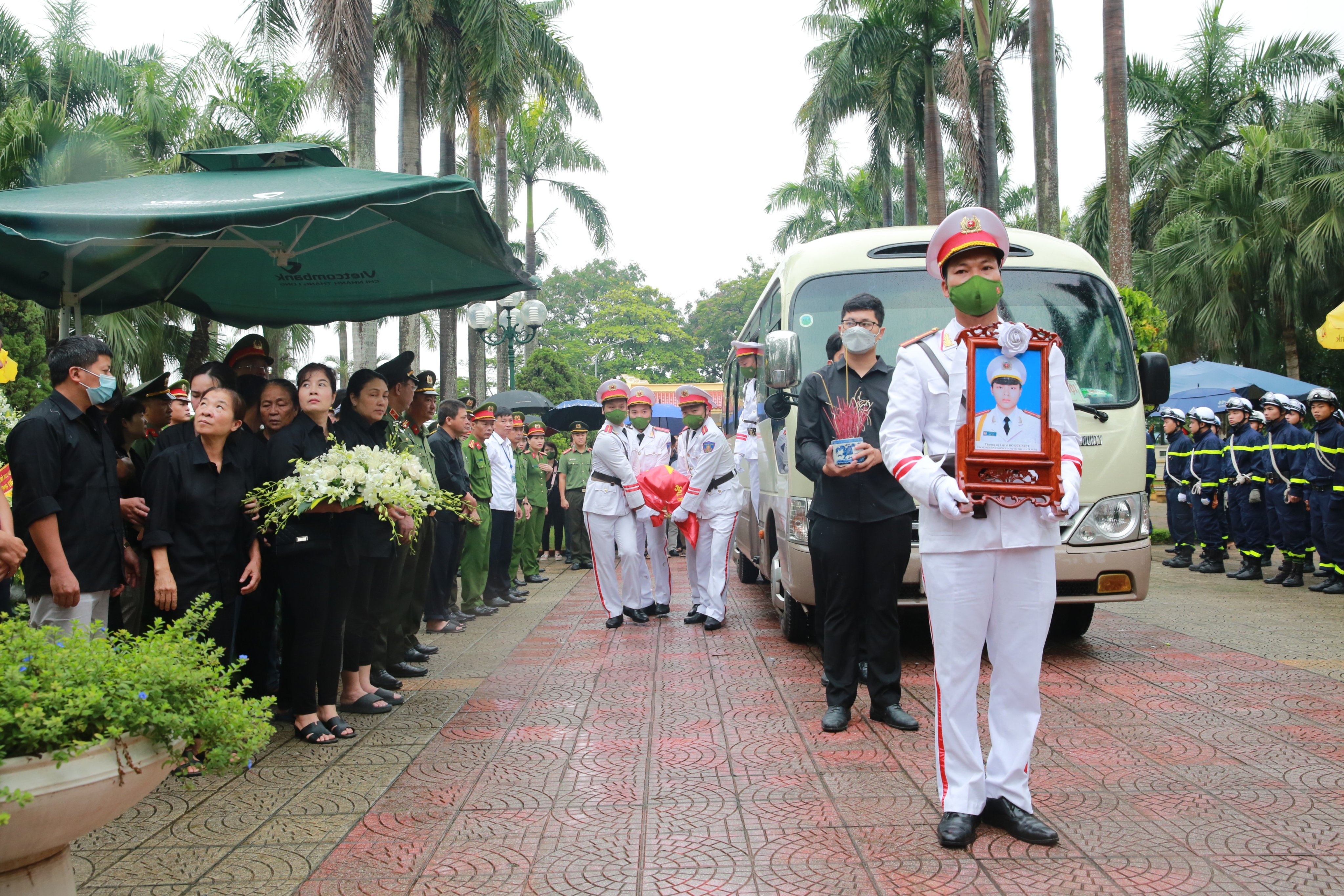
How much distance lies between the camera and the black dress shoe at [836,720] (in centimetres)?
540

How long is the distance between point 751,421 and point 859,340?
14.4 feet

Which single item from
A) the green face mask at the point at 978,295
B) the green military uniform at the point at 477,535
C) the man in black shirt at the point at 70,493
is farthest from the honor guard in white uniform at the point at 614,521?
the green face mask at the point at 978,295

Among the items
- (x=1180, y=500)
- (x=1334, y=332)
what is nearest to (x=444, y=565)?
(x=1180, y=500)

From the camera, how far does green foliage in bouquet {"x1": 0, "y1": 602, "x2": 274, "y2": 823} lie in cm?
244

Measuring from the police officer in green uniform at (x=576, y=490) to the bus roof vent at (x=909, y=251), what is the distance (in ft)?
27.4

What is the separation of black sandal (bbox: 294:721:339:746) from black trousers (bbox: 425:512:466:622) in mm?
3109

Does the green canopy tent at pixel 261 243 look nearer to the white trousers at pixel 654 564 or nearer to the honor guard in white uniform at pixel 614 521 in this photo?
the honor guard in white uniform at pixel 614 521

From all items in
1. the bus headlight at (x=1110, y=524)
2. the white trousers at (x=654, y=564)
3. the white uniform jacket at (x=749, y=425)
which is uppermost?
the white uniform jacket at (x=749, y=425)

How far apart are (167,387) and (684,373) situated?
58.8 meters

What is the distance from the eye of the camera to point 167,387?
6465 mm

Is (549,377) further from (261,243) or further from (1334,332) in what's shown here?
(261,243)

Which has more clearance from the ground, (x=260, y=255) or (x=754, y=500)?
(x=260, y=255)

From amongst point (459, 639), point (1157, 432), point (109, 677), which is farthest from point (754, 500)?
point (1157, 432)

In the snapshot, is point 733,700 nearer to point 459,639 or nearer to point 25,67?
point 459,639
